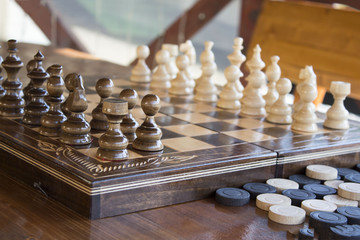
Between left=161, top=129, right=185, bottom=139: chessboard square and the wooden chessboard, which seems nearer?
the wooden chessboard

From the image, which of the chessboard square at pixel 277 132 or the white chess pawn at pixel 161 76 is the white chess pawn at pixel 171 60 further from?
the chessboard square at pixel 277 132

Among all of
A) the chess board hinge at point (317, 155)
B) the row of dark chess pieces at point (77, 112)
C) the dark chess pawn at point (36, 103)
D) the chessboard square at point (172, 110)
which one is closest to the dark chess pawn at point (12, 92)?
the row of dark chess pieces at point (77, 112)

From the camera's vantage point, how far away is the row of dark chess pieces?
1509 mm

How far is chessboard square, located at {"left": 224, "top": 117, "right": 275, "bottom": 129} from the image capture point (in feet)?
6.85

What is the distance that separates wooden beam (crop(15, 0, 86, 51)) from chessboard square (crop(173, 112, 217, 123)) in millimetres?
4234

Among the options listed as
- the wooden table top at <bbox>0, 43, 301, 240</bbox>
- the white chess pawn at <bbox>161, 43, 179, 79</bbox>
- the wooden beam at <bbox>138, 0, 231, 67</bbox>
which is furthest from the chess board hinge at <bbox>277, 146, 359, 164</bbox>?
the wooden beam at <bbox>138, 0, 231, 67</bbox>

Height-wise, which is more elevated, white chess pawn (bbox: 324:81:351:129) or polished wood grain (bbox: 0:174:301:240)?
white chess pawn (bbox: 324:81:351:129)

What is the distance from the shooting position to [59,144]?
5.29 feet

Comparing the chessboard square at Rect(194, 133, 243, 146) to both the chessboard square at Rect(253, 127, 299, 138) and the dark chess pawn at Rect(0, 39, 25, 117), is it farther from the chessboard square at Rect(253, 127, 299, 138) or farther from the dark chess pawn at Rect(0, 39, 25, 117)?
the dark chess pawn at Rect(0, 39, 25, 117)

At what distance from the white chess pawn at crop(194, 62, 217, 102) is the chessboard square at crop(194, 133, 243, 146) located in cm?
60

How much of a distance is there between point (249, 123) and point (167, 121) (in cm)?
33

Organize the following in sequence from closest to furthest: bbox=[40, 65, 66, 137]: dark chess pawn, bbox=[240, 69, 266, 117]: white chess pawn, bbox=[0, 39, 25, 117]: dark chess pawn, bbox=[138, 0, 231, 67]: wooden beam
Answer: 1. bbox=[40, 65, 66, 137]: dark chess pawn
2. bbox=[0, 39, 25, 117]: dark chess pawn
3. bbox=[240, 69, 266, 117]: white chess pawn
4. bbox=[138, 0, 231, 67]: wooden beam

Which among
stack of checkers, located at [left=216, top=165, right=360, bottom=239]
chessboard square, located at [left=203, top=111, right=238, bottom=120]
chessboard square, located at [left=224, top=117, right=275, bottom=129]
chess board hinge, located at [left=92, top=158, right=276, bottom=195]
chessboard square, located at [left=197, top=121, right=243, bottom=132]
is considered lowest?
stack of checkers, located at [left=216, top=165, right=360, bottom=239]

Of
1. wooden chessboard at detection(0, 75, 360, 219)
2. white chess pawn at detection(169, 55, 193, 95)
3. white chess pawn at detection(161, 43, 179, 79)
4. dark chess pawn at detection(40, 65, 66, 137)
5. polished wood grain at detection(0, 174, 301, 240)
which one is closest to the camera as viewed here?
polished wood grain at detection(0, 174, 301, 240)
